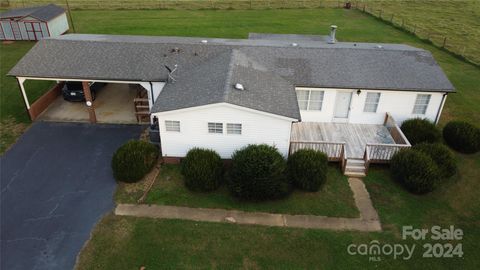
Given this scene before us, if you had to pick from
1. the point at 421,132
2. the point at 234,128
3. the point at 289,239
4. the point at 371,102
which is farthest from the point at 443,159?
the point at 234,128

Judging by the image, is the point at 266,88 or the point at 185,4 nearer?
the point at 266,88

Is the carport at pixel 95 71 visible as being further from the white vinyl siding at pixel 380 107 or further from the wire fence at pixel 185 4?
the wire fence at pixel 185 4

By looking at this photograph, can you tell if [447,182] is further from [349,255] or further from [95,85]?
[95,85]

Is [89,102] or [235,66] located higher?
[235,66]

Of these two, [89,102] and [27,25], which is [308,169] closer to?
[89,102]

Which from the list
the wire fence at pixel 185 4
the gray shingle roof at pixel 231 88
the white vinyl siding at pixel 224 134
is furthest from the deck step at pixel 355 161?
the wire fence at pixel 185 4

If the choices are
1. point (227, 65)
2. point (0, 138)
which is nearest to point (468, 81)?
point (227, 65)
